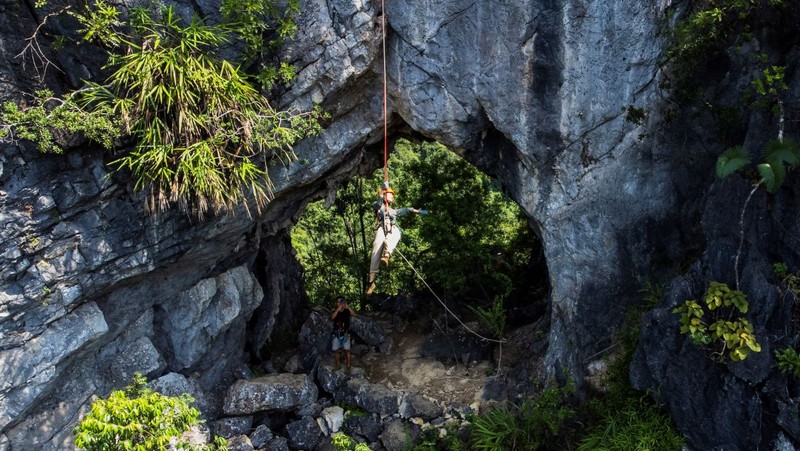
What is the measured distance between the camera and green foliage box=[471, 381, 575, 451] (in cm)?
812

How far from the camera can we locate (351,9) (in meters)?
8.00

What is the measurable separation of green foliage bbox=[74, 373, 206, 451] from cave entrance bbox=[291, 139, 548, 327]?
4468mm

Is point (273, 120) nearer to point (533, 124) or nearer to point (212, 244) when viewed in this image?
point (212, 244)

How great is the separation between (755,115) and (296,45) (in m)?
5.16

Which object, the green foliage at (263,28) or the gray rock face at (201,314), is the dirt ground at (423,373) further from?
the green foliage at (263,28)

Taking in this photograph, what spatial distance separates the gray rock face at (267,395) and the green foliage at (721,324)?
5587mm

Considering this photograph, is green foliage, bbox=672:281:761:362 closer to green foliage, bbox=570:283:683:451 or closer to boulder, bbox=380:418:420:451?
green foliage, bbox=570:283:683:451

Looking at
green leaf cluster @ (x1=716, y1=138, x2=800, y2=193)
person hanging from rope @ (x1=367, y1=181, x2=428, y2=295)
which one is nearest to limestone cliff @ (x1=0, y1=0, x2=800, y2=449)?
green leaf cluster @ (x1=716, y1=138, x2=800, y2=193)

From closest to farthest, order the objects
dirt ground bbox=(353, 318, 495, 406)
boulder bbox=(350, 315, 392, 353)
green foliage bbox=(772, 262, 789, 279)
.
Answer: green foliage bbox=(772, 262, 789, 279) → dirt ground bbox=(353, 318, 495, 406) → boulder bbox=(350, 315, 392, 353)

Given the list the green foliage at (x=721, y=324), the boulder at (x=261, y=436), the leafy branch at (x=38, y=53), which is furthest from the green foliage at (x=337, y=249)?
the green foliage at (x=721, y=324)

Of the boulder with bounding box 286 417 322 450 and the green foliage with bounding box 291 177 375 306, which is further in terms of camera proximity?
the green foliage with bounding box 291 177 375 306

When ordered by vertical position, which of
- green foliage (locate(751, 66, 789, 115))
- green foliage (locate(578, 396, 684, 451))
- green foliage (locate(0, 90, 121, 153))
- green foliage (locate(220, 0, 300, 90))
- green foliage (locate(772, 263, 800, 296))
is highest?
green foliage (locate(220, 0, 300, 90))

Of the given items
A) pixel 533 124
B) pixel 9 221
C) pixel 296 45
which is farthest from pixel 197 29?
pixel 533 124

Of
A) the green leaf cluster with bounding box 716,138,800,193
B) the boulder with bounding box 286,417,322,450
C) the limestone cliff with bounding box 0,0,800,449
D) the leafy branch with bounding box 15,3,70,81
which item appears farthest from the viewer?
A: the boulder with bounding box 286,417,322,450
